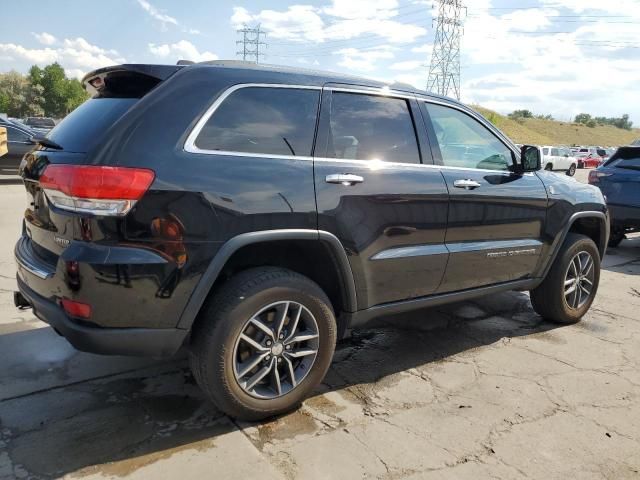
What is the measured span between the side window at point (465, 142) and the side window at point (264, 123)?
110 cm

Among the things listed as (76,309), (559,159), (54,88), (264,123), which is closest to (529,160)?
(264,123)

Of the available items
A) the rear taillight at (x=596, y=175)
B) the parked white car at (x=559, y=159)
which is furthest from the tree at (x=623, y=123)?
the rear taillight at (x=596, y=175)

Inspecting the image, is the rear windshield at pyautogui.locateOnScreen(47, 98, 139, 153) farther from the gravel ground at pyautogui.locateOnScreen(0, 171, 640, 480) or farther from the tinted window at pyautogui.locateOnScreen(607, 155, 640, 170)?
the tinted window at pyautogui.locateOnScreen(607, 155, 640, 170)

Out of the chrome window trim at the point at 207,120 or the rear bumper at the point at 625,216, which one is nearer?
the chrome window trim at the point at 207,120

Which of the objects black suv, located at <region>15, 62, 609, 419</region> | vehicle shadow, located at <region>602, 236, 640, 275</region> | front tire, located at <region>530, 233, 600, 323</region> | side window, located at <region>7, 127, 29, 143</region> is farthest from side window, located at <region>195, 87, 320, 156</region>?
side window, located at <region>7, 127, 29, 143</region>

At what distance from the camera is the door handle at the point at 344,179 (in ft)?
10.2

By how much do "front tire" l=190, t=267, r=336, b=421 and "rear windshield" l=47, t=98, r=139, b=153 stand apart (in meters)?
0.99

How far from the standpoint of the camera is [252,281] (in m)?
2.88

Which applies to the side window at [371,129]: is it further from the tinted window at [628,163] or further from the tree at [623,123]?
the tree at [623,123]

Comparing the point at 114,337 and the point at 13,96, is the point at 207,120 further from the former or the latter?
the point at 13,96

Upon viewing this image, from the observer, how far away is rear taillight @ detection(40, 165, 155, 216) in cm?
251

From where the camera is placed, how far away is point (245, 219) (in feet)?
9.11

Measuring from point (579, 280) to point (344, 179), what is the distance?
2958 mm

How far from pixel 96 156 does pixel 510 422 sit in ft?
8.80
